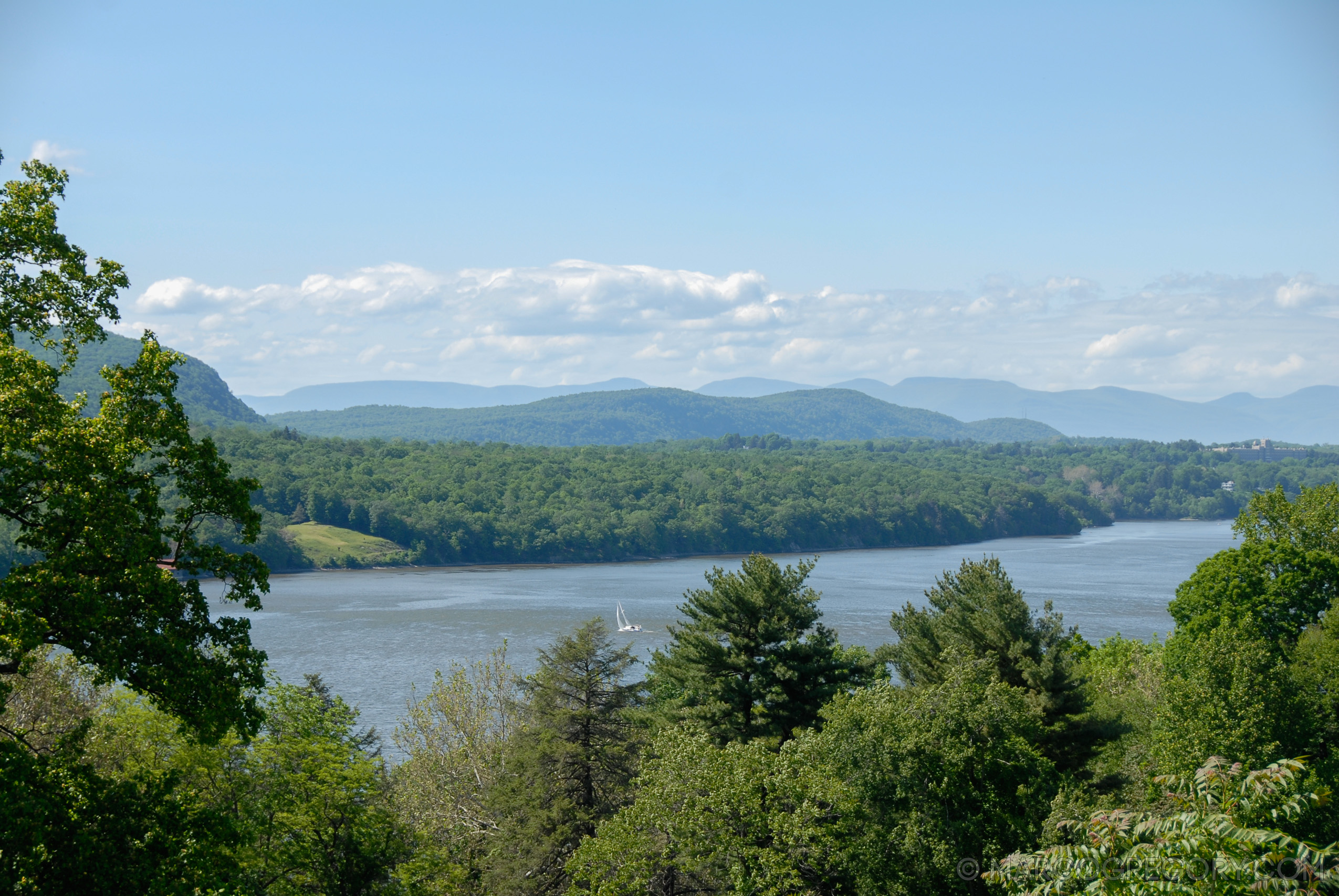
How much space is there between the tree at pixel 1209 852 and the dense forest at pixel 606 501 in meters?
100

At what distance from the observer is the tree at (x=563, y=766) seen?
1869 centimetres

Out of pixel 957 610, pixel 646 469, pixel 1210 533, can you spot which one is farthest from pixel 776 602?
pixel 1210 533

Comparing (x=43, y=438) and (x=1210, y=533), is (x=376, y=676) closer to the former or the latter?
(x=43, y=438)

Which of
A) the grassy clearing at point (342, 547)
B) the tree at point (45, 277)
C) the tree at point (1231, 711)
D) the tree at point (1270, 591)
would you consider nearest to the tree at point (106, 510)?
the tree at point (45, 277)

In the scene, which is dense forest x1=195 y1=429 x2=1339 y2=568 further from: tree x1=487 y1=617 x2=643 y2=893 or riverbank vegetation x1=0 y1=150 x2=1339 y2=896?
tree x1=487 y1=617 x2=643 y2=893

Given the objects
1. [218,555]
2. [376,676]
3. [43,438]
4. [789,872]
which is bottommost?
[376,676]

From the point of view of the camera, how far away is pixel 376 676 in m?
46.3

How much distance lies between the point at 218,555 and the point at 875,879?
36.5 feet

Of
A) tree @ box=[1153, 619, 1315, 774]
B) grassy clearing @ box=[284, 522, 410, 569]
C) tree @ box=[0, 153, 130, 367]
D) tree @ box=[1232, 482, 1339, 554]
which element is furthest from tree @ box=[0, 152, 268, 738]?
grassy clearing @ box=[284, 522, 410, 569]

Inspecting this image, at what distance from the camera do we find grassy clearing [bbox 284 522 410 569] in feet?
337

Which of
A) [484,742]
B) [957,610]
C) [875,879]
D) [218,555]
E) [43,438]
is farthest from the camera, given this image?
[484,742]

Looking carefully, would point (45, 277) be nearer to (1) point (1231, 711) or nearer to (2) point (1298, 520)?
(1) point (1231, 711)

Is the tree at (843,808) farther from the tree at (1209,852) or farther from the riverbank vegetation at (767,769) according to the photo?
the tree at (1209,852)

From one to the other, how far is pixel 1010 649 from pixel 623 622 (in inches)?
1778
